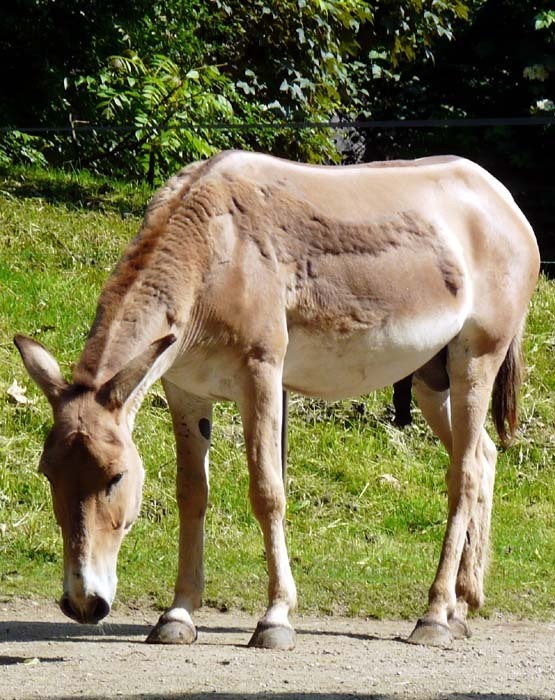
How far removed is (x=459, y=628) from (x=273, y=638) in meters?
1.11

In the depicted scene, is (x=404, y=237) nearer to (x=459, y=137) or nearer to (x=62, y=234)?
(x=62, y=234)

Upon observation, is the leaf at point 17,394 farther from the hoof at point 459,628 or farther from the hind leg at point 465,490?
the hoof at point 459,628

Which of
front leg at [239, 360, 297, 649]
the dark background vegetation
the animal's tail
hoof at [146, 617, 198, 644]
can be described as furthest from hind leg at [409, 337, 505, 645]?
the dark background vegetation

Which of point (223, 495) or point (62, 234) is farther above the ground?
point (62, 234)

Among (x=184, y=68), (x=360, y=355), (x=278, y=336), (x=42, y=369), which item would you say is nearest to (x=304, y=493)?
(x=360, y=355)

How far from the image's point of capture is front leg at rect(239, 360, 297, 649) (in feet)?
17.7

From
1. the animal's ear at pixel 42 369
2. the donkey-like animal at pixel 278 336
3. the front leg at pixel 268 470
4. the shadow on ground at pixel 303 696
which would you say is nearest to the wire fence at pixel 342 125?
the donkey-like animal at pixel 278 336

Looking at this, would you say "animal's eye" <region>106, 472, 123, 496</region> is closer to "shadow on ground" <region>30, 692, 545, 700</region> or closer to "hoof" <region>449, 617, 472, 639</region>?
"shadow on ground" <region>30, 692, 545, 700</region>

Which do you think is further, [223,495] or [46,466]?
[223,495]

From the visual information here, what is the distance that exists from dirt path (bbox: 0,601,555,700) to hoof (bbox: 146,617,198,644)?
0.06m

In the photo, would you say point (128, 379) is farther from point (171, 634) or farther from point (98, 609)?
point (171, 634)

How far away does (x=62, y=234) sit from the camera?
35.0 feet

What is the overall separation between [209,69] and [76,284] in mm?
3429

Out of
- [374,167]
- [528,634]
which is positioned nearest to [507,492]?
[528,634]
